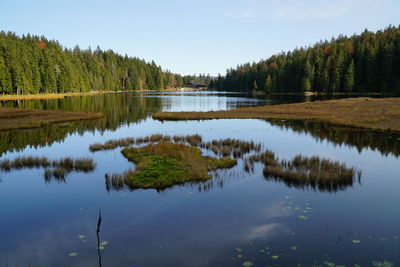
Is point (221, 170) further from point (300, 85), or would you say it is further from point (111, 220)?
point (300, 85)

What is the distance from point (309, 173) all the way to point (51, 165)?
61.6ft

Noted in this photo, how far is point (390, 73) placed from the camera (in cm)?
11388

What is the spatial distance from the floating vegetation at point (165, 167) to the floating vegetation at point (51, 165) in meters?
3.49

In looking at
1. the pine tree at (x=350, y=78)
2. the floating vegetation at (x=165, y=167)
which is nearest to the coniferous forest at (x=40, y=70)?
the floating vegetation at (x=165, y=167)

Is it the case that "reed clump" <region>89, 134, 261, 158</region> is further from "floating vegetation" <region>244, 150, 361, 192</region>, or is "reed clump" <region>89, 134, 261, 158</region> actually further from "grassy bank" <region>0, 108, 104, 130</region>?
"grassy bank" <region>0, 108, 104, 130</region>

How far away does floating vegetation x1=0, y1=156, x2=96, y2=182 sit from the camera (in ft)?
66.8

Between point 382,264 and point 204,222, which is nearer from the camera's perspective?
point 382,264

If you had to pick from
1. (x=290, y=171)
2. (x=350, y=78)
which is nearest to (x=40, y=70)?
(x=290, y=171)

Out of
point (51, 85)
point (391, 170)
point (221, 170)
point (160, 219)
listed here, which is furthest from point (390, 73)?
point (51, 85)

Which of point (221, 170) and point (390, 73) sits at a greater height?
point (390, 73)

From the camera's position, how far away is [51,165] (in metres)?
21.8

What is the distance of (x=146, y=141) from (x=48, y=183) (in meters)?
14.1

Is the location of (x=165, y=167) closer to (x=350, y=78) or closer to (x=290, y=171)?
(x=290, y=171)

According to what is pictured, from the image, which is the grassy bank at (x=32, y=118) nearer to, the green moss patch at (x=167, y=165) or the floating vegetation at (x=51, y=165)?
the floating vegetation at (x=51, y=165)
